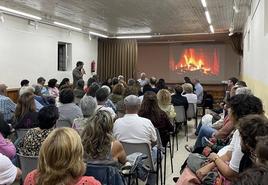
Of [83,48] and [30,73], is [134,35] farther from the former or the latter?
[30,73]

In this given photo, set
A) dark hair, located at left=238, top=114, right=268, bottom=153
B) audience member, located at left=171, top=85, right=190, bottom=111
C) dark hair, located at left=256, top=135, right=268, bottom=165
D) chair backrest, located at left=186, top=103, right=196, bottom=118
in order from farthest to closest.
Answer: chair backrest, located at left=186, top=103, right=196, bottom=118
audience member, located at left=171, top=85, right=190, bottom=111
dark hair, located at left=238, top=114, right=268, bottom=153
dark hair, located at left=256, top=135, right=268, bottom=165

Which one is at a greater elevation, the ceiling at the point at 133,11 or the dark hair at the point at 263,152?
the ceiling at the point at 133,11

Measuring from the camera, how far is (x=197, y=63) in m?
15.2

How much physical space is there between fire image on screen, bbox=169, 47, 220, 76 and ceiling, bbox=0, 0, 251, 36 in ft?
13.6

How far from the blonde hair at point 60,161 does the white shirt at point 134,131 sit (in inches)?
71.7

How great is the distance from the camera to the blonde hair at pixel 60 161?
172 centimetres

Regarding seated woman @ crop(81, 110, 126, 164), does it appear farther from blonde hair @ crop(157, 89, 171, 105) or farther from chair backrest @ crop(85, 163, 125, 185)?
blonde hair @ crop(157, 89, 171, 105)

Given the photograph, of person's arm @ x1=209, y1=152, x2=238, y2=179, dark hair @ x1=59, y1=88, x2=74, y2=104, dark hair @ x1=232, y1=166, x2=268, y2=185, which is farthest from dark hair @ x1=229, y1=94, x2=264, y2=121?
dark hair @ x1=59, y1=88, x2=74, y2=104

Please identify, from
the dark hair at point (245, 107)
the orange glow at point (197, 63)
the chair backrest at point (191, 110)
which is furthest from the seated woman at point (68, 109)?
the orange glow at point (197, 63)

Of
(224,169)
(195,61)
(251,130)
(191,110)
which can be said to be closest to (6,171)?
(224,169)

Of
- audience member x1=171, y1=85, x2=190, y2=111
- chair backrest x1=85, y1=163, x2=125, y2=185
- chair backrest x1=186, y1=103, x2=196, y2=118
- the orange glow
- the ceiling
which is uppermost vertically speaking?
the ceiling

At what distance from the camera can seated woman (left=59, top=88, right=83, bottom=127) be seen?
15.3ft

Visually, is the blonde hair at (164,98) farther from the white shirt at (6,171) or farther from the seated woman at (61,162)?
the seated woman at (61,162)

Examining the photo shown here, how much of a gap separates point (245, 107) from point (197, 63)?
41.7 ft
